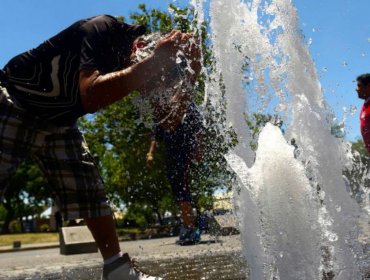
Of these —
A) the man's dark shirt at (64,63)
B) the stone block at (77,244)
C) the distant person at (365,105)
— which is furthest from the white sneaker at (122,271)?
the stone block at (77,244)

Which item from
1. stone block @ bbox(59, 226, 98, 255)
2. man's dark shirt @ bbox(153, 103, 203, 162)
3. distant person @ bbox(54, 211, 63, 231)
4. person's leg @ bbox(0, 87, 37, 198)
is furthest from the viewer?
stone block @ bbox(59, 226, 98, 255)

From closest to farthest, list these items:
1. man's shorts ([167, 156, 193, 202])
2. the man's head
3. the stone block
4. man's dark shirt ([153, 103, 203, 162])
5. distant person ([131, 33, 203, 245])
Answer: distant person ([131, 33, 203, 245]), man's dark shirt ([153, 103, 203, 162]), man's shorts ([167, 156, 193, 202]), the man's head, the stone block

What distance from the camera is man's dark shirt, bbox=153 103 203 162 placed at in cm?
478

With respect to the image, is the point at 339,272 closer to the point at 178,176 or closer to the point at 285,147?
the point at 285,147

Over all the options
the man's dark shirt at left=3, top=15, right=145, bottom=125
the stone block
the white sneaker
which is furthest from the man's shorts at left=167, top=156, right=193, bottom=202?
the stone block

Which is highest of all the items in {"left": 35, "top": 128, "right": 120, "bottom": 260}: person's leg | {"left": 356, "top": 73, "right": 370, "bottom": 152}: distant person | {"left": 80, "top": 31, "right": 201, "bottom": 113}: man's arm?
{"left": 356, "top": 73, "right": 370, "bottom": 152}: distant person

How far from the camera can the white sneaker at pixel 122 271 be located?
2721mm

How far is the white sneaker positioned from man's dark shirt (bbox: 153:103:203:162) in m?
2.02

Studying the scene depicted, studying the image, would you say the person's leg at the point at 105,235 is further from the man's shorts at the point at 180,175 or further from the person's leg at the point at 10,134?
the man's shorts at the point at 180,175

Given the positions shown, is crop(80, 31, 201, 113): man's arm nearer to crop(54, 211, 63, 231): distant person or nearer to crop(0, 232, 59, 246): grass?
crop(54, 211, 63, 231): distant person

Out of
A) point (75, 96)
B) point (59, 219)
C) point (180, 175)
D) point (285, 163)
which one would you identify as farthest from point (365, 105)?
point (59, 219)

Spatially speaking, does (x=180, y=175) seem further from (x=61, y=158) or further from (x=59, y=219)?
(x=59, y=219)

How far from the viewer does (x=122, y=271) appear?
8.95 ft

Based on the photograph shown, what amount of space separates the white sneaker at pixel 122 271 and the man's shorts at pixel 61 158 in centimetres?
28
